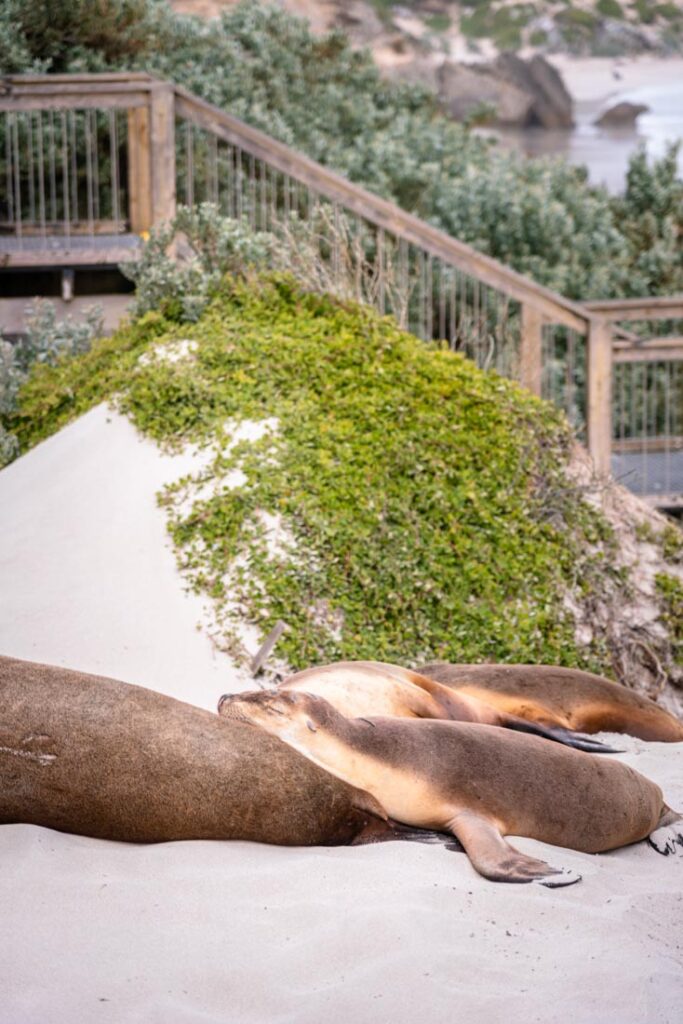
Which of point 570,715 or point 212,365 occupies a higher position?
point 212,365

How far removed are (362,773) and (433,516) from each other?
9.08 feet

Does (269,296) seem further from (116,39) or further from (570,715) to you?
(116,39)

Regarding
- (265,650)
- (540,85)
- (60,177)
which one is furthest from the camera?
(540,85)

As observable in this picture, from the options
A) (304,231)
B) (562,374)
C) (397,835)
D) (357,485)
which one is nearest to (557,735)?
(397,835)

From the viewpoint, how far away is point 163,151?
386 inches

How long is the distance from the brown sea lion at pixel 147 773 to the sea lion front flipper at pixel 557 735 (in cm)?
112

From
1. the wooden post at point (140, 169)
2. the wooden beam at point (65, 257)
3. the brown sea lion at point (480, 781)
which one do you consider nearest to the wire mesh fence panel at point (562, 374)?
the wooden post at point (140, 169)

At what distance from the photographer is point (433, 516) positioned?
21.2 feet

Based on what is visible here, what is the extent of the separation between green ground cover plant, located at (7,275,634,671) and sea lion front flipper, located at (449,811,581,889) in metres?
1.95

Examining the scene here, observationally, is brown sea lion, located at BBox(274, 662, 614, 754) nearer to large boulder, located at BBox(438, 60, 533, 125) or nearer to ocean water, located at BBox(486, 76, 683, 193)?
ocean water, located at BBox(486, 76, 683, 193)

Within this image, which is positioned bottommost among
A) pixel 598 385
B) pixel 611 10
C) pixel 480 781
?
pixel 480 781

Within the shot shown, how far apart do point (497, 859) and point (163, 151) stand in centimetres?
751

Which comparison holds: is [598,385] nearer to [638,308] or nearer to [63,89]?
[638,308]

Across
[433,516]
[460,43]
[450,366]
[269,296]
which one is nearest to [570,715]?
[433,516]
